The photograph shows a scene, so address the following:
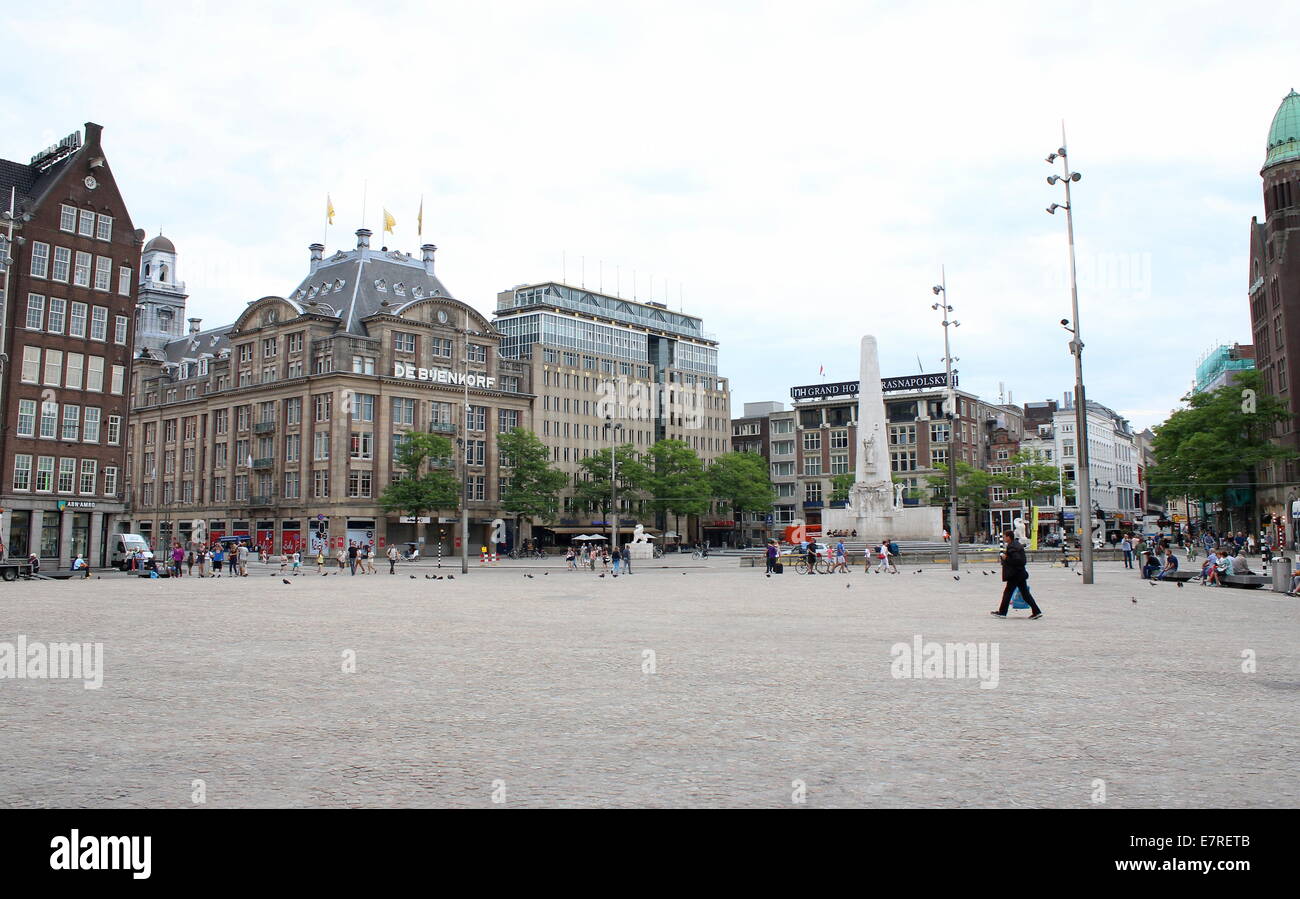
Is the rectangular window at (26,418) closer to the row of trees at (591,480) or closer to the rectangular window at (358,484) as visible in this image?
the row of trees at (591,480)

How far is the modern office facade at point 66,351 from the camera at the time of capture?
2199 inches

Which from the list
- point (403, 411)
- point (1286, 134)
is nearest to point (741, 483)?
point (403, 411)

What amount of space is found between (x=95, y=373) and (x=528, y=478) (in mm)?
38647

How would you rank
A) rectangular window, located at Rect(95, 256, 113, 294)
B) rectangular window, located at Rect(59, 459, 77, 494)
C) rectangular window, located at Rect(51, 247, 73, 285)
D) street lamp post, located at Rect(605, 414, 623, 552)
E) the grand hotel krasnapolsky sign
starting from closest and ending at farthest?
1. rectangular window, located at Rect(59, 459, 77, 494)
2. rectangular window, located at Rect(51, 247, 73, 285)
3. rectangular window, located at Rect(95, 256, 113, 294)
4. street lamp post, located at Rect(605, 414, 623, 552)
5. the grand hotel krasnapolsky sign

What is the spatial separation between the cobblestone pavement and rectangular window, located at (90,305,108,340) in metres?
47.5

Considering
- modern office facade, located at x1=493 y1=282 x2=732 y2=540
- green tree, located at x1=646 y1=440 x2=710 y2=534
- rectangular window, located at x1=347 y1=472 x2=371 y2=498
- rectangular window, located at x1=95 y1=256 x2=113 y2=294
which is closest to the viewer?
rectangular window, located at x1=95 y1=256 x2=113 y2=294

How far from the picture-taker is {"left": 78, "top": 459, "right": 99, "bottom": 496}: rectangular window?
58719mm

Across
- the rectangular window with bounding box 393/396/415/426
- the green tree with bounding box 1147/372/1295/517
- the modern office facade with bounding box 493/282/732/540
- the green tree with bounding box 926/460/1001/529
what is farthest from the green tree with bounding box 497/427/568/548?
the green tree with bounding box 1147/372/1295/517

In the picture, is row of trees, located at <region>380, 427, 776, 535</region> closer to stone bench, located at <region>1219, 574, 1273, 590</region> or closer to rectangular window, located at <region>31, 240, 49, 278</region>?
rectangular window, located at <region>31, 240, 49, 278</region>

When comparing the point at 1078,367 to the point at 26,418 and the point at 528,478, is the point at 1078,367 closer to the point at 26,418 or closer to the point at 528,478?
the point at 26,418

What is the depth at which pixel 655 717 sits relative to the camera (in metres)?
8.83

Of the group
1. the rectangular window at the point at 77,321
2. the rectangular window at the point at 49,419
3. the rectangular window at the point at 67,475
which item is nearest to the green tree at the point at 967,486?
the rectangular window at the point at 67,475
